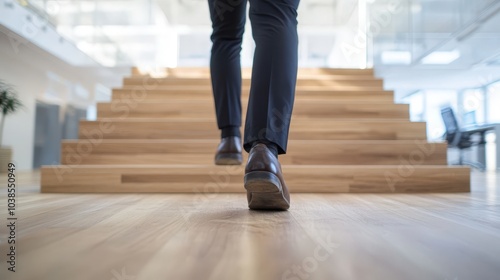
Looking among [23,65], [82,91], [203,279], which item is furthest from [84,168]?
[82,91]

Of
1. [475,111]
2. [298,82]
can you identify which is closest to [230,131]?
[298,82]

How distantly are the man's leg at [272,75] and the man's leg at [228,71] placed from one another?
0.52 feet

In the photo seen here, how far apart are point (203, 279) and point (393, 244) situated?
8.7 inches

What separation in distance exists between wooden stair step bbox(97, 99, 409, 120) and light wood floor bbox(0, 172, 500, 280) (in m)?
1.01

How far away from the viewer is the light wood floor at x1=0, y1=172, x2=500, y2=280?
0.29 metres

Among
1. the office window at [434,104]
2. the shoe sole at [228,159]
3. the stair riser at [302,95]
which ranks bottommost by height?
the shoe sole at [228,159]

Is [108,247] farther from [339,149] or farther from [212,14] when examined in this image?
[339,149]

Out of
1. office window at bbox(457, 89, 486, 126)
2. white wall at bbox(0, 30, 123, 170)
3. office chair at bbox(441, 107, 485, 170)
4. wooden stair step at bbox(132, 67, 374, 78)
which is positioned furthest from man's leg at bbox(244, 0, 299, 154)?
office window at bbox(457, 89, 486, 126)

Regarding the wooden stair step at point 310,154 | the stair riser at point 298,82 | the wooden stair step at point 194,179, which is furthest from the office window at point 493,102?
the wooden stair step at point 194,179

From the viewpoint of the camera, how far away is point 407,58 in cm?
420

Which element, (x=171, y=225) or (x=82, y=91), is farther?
(x=82, y=91)

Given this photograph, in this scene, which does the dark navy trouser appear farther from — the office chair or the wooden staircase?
the office chair

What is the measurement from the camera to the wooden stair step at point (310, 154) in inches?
48.4

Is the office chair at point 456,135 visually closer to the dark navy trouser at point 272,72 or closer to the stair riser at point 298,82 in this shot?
the stair riser at point 298,82
